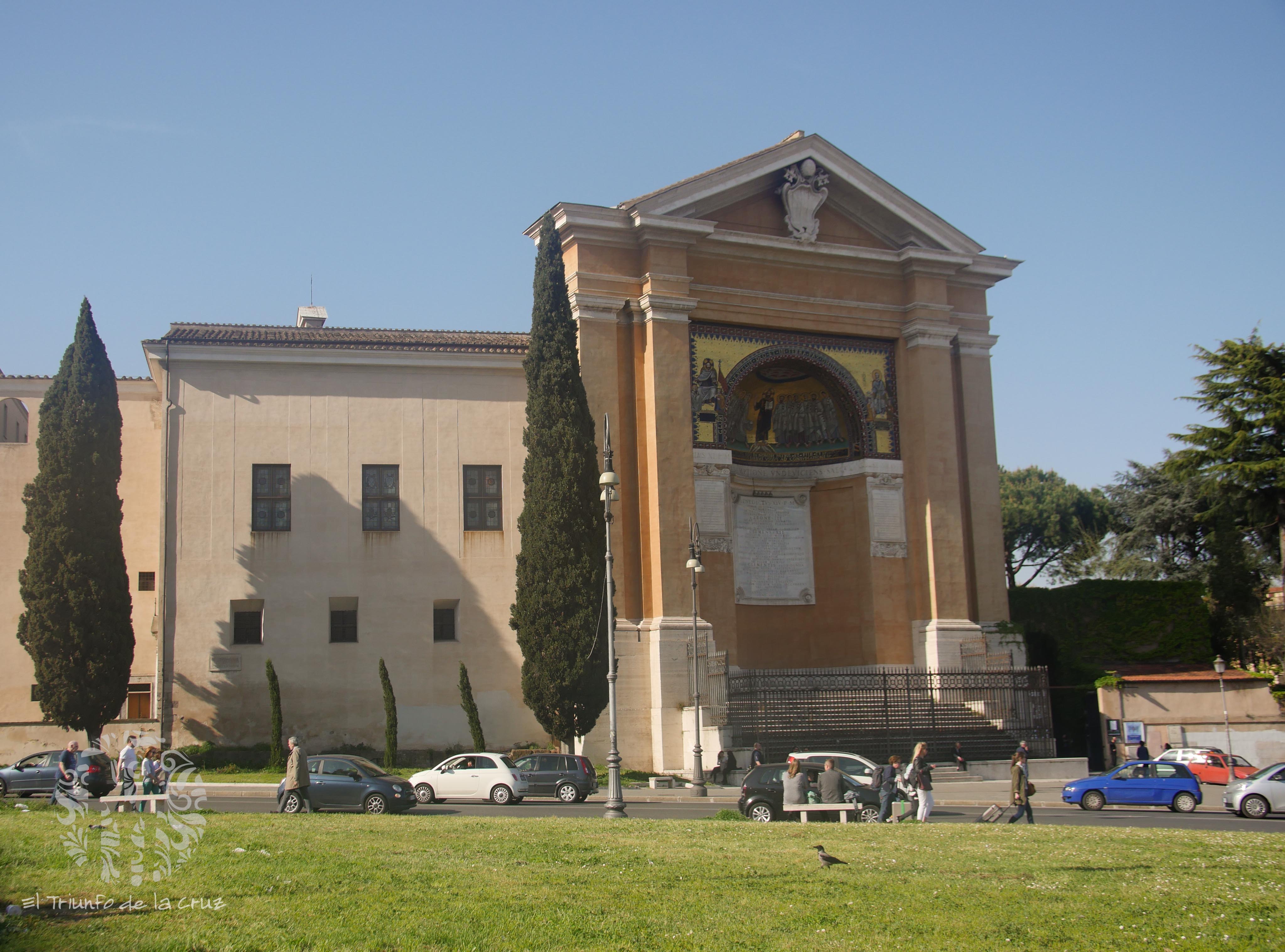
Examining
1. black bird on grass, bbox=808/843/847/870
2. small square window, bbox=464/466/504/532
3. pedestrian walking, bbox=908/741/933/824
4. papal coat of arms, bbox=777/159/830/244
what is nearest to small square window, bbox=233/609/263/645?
small square window, bbox=464/466/504/532

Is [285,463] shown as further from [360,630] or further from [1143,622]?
[1143,622]

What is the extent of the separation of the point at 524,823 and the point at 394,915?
6061 mm

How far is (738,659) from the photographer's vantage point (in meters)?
34.7

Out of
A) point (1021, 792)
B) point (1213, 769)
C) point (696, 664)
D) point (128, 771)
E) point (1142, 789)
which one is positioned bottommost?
point (1213, 769)

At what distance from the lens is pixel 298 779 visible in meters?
18.0

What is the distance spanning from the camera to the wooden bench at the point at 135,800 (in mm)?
15594

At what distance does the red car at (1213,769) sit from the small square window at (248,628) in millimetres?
24194

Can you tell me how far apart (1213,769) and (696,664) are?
14426mm

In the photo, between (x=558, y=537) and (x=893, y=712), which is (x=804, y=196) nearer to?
(x=558, y=537)

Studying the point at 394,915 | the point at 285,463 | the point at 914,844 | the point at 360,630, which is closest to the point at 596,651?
the point at 360,630

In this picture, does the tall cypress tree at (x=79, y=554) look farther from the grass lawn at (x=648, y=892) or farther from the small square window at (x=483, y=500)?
the grass lawn at (x=648, y=892)

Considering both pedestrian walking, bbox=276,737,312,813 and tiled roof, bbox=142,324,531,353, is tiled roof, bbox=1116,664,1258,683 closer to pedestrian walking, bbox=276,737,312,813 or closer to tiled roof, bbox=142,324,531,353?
tiled roof, bbox=142,324,531,353

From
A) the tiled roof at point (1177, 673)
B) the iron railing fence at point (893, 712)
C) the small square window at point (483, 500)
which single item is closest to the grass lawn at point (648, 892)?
the iron railing fence at point (893, 712)

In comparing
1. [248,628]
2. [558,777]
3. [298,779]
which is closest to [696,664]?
[558,777]
